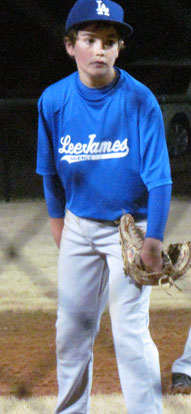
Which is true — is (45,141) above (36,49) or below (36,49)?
above

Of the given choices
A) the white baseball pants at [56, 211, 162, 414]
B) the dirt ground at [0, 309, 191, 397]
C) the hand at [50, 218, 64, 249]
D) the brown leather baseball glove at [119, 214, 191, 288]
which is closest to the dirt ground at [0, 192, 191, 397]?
the dirt ground at [0, 309, 191, 397]

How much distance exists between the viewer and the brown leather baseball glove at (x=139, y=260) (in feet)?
5.97

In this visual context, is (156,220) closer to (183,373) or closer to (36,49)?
(183,373)

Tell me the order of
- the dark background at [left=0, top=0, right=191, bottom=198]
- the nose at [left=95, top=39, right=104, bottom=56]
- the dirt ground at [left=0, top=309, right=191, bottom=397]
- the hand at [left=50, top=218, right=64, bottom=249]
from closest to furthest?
the dark background at [left=0, top=0, right=191, bottom=198] → the nose at [left=95, top=39, right=104, bottom=56] → the hand at [left=50, top=218, right=64, bottom=249] → the dirt ground at [left=0, top=309, right=191, bottom=397]

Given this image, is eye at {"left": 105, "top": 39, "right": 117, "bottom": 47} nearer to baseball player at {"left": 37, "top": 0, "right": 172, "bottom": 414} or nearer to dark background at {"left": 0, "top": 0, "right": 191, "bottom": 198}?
baseball player at {"left": 37, "top": 0, "right": 172, "bottom": 414}

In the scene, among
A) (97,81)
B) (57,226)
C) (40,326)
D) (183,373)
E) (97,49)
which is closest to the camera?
(97,49)

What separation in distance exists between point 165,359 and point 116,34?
60.4 inches

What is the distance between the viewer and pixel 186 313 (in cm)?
342

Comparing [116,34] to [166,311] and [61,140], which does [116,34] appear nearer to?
[61,140]

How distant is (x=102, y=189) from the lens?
191cm

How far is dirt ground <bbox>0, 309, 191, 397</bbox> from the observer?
2613mm

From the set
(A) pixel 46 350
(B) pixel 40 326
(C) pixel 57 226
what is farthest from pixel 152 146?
(B) pixel 40 326

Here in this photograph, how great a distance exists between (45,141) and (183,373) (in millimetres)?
1047

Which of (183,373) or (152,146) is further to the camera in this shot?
(183,373)
